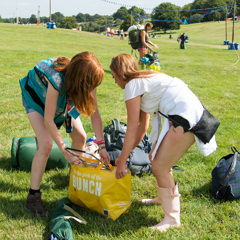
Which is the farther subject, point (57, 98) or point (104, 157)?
point (104, 157)

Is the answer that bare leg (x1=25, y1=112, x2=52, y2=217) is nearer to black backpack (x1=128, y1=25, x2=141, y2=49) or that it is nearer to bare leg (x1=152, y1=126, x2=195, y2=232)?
bare leg (x1=152, y1=126, x2=195, y2=232)

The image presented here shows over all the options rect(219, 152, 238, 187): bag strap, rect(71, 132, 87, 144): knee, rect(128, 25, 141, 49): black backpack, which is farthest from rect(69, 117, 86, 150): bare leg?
rect(128, 25, 141, 49): black backpack

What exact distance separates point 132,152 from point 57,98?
1.56 m

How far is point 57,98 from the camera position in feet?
8.13

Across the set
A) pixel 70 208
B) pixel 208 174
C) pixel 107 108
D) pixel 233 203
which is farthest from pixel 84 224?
pixel 107 108

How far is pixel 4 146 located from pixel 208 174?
296cm

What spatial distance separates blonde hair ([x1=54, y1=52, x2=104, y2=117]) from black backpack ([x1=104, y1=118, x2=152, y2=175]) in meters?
1.28

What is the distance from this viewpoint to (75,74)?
7.78 feet

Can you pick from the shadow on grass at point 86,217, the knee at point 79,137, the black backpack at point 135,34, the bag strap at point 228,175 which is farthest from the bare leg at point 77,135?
the black backpack at point 135,34

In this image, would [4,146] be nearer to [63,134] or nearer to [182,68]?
[63,134]

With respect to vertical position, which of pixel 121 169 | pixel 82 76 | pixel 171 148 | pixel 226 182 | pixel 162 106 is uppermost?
pixel 82 76

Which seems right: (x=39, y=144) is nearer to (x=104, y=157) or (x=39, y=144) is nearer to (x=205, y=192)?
(x=104, y=157)

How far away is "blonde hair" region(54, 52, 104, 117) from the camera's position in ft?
7.65

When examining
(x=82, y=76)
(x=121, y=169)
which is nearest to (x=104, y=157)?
(x=121, y=169)
